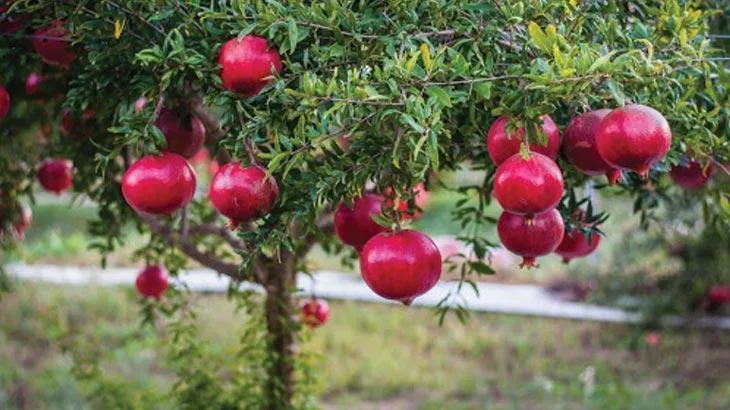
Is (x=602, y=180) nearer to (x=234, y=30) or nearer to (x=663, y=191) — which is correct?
(x=663, y=191)

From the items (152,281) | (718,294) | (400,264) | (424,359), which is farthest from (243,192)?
(718,294)

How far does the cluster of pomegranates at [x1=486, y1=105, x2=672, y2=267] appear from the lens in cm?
132

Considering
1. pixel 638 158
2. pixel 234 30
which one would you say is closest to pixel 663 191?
pixel 638 158

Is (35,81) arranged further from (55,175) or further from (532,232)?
(532,232)

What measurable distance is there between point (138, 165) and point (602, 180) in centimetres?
106

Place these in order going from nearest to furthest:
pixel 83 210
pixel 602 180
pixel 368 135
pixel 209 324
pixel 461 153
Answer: pixel 368 135, pixel 461 153, pixel 602 180, pixel 209 324, pixel 83 210

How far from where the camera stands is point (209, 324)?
19.6 ft

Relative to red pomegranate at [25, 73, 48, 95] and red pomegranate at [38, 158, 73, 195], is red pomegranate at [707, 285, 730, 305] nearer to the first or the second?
red pomegranate at [38, 158, 73, 195]

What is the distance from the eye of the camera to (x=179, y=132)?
1709mm

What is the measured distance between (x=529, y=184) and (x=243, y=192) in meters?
0.43

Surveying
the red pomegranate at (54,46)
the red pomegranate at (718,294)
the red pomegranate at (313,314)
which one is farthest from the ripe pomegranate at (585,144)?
the red pomegranate at (718,294)

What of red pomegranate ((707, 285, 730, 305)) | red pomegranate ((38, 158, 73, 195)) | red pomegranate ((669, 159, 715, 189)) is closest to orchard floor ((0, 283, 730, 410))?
red pomegranate ((707, 285, 730, 305))

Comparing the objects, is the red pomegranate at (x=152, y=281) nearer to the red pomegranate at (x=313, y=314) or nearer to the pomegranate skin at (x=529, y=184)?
the red pomegranate at (x=313, y=314)

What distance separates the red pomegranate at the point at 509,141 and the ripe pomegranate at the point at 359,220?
1.06 ft
